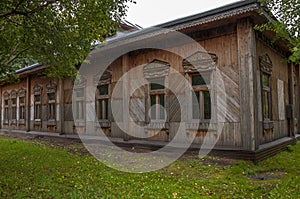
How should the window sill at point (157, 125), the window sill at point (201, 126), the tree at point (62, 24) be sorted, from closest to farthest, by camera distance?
the tree at point (62, 24)
the window sill at point (201, 126)
the window sill at point (157, 125)

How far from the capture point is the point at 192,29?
7.59 m

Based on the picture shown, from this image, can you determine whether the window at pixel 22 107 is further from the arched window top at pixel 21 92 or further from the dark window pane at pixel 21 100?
the arched window top at pixel 21 92

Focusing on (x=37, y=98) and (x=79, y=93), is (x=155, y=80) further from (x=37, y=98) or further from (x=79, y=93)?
(x=37, y=98)

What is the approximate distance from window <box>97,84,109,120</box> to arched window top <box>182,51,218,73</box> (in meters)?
4.02

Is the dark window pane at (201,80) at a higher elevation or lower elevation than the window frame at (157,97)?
higher

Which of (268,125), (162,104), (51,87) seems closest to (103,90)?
(162,104)

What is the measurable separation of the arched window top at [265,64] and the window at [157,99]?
3181mm

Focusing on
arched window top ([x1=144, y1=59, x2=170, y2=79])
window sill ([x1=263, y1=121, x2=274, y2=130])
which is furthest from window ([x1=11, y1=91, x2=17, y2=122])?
window sill ([x1=263, y1=121, x2=274, y2=130])

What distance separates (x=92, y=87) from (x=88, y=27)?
5.13 metres

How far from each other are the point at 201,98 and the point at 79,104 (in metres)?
6.58

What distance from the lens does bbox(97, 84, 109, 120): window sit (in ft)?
34.7

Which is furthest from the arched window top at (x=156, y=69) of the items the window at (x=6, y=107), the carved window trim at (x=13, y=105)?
the window at (x=6, y=107)

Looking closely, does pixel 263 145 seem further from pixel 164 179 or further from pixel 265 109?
pixel 164 179

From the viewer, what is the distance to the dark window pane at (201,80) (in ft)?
24.8
